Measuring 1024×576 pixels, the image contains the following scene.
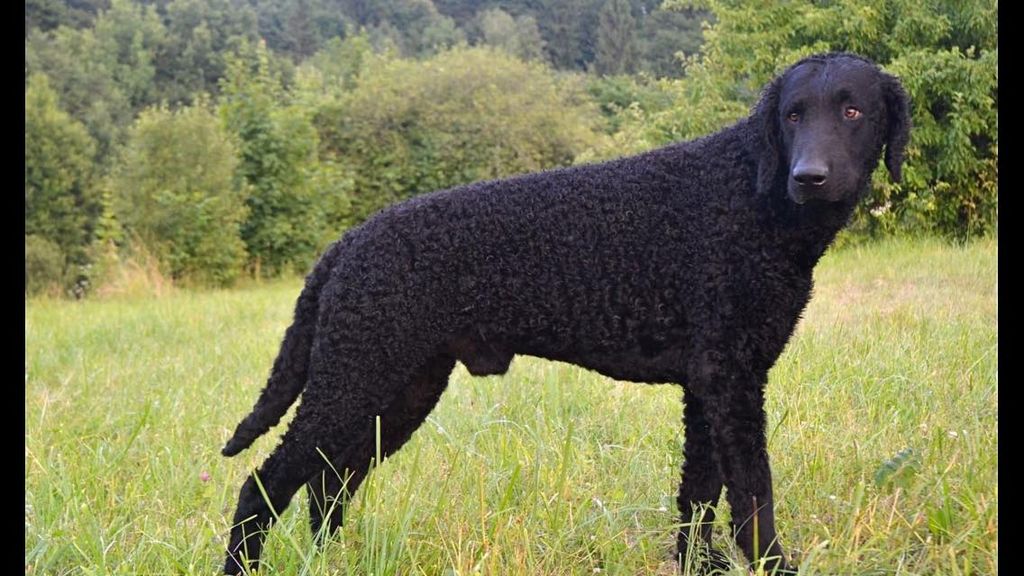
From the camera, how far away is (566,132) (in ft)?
86.0

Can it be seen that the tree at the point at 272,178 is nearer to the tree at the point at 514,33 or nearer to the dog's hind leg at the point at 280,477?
the dog's hind leg at the point at 280,477

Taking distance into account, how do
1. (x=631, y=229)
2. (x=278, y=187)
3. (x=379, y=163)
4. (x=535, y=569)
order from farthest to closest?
1. (x=379, y=163)
2. (x=278, y=187)
3. (x=631, y=229)
4. (x=535, y=569)

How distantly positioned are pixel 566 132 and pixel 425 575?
24.6 m

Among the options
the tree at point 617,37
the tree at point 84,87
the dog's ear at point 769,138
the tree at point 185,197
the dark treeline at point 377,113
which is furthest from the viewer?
the tree at point 617,37

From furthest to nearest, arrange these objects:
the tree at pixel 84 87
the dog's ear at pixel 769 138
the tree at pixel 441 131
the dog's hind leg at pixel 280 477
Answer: the tree at pixel 84 87, the tree at pixel 441 131, the dog's hind leg at pixel 280 477, the dog's ear at pixel 769 138

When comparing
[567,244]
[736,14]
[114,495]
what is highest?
[736,14]

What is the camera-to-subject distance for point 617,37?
133 feet

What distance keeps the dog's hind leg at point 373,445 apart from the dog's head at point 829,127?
1318mm

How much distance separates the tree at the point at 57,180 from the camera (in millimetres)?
25391

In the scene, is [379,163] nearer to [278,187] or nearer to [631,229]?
[278,187]

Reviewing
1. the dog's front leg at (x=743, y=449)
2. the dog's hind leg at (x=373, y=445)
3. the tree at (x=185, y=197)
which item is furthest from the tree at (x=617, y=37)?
the dog's front leg at (x=743, y=449)

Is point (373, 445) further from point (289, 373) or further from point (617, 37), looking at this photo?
point (617, 37)

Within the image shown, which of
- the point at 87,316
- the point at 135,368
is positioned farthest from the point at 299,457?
the point at 87,316

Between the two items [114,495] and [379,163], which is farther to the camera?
[379,163]
